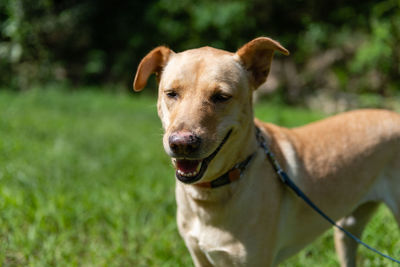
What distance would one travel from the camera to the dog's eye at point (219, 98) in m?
2.14

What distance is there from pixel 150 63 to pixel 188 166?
2.54ft

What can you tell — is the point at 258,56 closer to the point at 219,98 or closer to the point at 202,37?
the point at 219,98

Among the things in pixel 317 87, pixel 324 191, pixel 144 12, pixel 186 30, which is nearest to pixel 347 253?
pixel 324 191

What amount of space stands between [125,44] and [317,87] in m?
8.38

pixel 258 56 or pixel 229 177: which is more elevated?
pixel 258 56

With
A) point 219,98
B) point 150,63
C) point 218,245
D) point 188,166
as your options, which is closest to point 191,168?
point 188,166

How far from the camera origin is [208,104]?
2.11m

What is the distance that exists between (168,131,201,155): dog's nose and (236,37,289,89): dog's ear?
0.69 metres

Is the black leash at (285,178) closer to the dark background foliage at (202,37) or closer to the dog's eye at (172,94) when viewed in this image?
the dog's eye at (172,94)

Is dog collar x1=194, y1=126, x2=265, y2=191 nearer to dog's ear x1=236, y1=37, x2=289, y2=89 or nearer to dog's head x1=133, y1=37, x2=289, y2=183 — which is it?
dog's head x1=133, y1=37, x2=289, y2=183

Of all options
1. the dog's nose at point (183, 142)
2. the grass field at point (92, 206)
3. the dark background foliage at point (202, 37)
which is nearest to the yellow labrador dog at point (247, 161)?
the dog's nose at point (183, 142)

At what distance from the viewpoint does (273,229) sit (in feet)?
7.64

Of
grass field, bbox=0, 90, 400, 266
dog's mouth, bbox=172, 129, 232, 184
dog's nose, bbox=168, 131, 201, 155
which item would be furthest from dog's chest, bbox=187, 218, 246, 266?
grass field, bbox=0, 90, 400, 266

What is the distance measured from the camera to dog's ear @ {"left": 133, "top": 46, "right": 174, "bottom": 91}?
7.95ft
